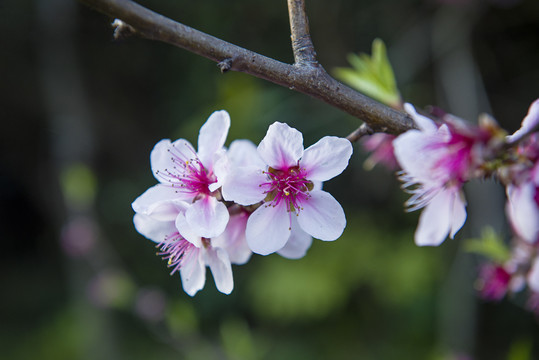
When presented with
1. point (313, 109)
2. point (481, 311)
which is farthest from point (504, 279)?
point (481, 311)

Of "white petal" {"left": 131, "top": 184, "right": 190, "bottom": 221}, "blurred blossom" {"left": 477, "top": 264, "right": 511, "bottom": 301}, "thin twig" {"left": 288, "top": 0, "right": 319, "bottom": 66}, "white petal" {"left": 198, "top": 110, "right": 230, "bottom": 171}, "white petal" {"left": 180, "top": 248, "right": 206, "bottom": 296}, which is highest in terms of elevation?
"thin twig" {"left": 288, "top": 0, "right": 319, "bottom": 66}

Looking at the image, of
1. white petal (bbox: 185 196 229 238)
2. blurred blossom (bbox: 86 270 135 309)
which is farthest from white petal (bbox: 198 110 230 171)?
blurred blossom (bbox: 86 270 135 309)

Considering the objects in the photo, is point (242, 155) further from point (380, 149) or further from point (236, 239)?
point (380, 149)

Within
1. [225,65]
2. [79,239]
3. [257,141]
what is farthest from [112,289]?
Answer: [225,65]

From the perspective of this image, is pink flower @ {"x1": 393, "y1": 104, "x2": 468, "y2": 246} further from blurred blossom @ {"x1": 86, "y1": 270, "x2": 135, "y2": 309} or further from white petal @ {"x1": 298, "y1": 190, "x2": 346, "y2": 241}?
blurred blossom @ {"x1": 86, "y1": 270, "x2": 135, "y2": 309}

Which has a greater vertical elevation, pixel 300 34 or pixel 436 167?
pixel 300 34

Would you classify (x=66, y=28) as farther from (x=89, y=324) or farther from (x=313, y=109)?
(x=89, y=324)
